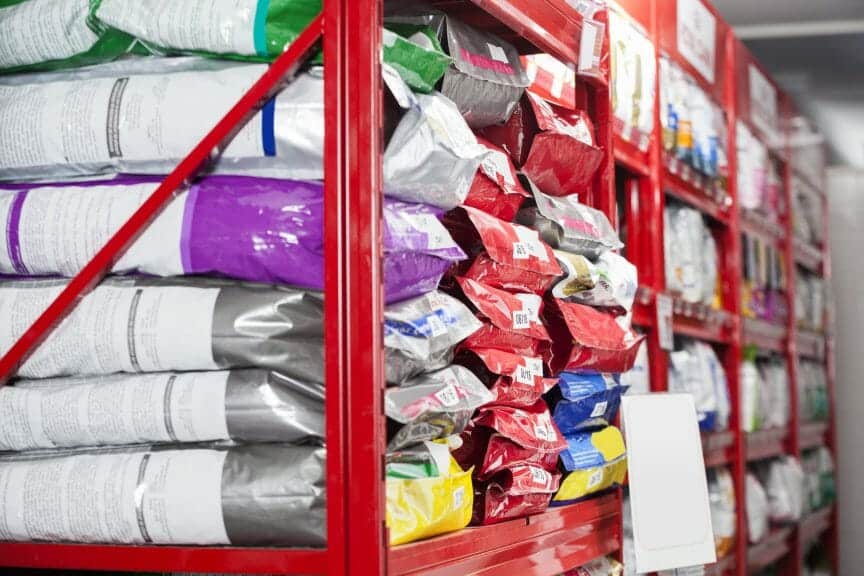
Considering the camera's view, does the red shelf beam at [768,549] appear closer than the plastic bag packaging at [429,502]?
No

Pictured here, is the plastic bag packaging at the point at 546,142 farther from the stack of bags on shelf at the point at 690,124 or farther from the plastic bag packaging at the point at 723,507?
the plastic bag packaging at the point at 723,507

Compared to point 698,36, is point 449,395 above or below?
below

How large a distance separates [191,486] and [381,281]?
505 millimetres

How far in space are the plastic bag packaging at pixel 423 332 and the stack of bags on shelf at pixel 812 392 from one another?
521cm


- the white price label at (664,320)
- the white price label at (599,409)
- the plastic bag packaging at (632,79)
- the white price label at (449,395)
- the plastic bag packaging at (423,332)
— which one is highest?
the plastic bag packaging at (632,79)

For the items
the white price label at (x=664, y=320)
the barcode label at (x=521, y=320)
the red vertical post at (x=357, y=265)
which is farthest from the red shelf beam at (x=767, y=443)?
the red vertical post at (x=357, y=265)

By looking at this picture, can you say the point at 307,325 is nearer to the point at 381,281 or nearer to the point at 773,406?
the point at 381,281

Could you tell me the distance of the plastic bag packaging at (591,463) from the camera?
309 centimetres

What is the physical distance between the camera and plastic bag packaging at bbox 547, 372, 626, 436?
3.11 metres

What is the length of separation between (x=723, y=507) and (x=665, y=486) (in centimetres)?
218

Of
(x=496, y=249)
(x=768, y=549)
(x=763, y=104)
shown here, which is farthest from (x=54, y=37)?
(x=763, y=104)

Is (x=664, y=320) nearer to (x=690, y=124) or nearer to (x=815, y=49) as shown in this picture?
(x=690, y=124)

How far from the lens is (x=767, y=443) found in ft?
20.5

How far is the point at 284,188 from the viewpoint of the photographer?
223cm
